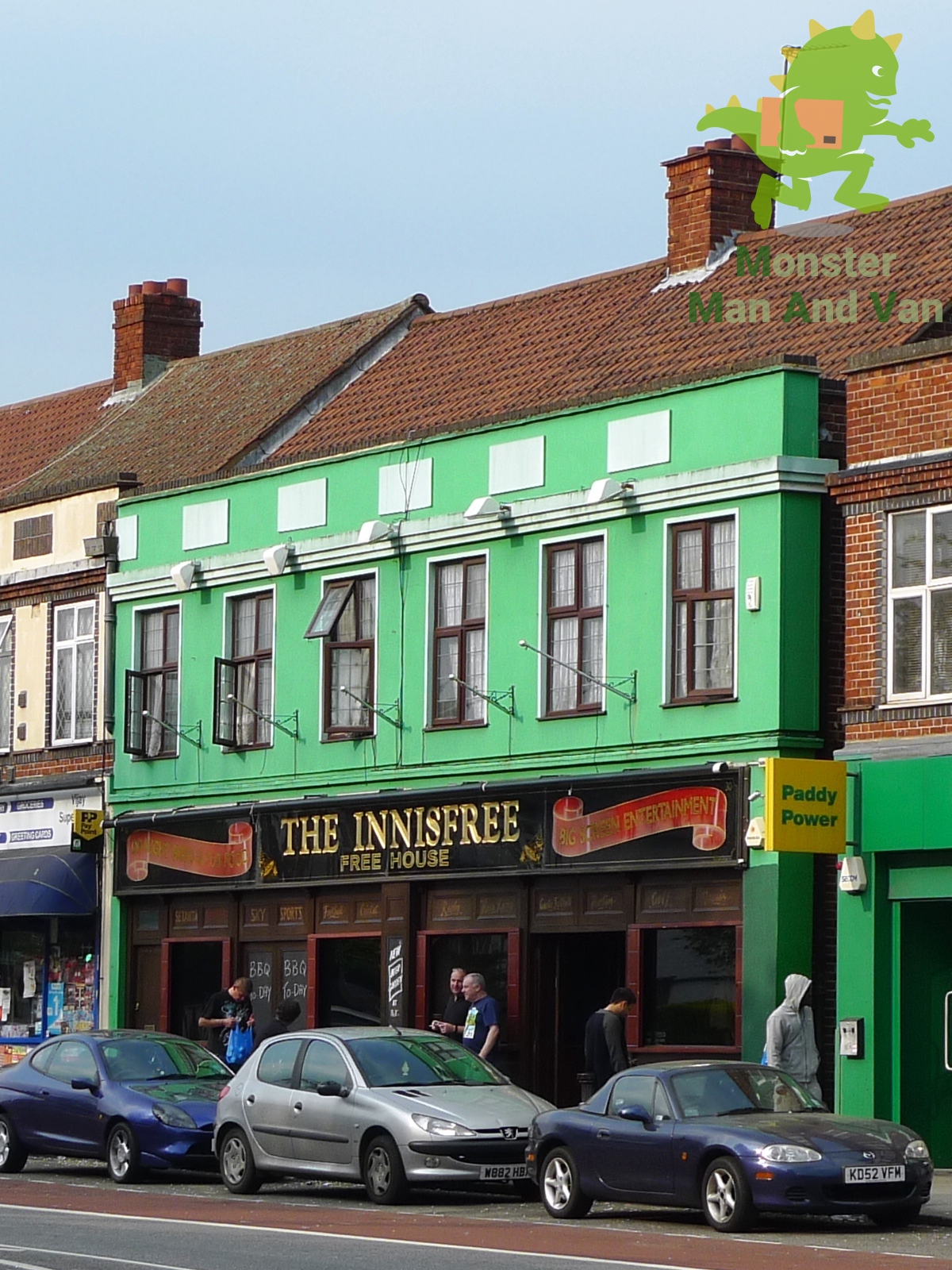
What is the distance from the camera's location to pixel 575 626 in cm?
2686

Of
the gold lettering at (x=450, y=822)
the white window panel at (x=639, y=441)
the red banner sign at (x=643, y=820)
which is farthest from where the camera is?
the gold lettering at (x=450, y=822)

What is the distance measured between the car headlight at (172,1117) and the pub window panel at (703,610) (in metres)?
6.50

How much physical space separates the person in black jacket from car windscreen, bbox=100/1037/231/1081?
11.0 feet

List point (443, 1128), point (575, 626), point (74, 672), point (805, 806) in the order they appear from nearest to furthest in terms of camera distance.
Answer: point (443, 1128) → point (805, 806) → point (575, 626) → point (74, 672)

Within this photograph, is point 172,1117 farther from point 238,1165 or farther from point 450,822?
point 450,822

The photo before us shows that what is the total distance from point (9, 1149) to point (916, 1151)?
9440 mm

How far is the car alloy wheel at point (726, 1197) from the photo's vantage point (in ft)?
57.7

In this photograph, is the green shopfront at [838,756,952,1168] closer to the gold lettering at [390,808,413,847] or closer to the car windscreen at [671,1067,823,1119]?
the car windscreen at [671,1067,823,1119]

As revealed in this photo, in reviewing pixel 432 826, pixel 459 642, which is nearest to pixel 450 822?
pixel 432 826

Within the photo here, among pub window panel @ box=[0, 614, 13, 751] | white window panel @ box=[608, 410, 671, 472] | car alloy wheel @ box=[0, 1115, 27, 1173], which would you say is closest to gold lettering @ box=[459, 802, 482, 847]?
white window panel @ box=[608, 410, 671, 472]

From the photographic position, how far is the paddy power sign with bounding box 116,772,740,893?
989 inches

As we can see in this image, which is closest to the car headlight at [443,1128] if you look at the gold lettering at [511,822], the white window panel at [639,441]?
the gold lettering at [511,822]

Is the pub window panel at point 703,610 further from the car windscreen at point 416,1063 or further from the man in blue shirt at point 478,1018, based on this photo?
the car windscreen at point 416,1063

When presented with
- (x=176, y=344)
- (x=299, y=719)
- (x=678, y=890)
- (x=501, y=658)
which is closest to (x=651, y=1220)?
(x=678, y=890)
